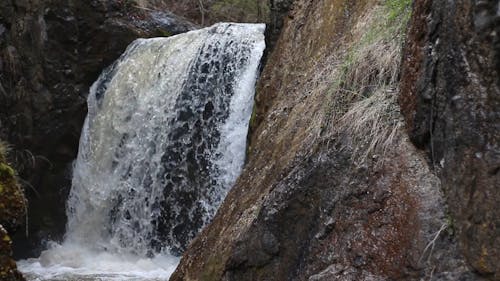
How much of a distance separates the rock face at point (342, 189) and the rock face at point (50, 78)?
607 centimetres

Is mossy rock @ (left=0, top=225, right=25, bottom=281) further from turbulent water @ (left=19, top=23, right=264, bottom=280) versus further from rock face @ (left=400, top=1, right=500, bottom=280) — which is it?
turbulent water @ (left=19, top=23, right=264, bottom=280)

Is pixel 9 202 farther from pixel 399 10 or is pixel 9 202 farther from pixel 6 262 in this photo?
pixel 399 10

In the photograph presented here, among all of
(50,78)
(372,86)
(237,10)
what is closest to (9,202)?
(372,86)

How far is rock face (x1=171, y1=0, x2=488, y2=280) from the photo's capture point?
3.01m

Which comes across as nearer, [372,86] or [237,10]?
[372,86]

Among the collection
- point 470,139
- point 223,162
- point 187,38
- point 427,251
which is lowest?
point 223,162

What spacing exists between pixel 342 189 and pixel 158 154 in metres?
5.99

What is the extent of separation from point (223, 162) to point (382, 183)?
5457mm

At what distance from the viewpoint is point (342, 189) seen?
347cm

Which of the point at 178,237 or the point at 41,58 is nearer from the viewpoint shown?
the point at 178,237

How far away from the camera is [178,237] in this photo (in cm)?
877

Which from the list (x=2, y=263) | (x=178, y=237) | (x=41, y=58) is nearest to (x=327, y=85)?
(x=2, y=263)

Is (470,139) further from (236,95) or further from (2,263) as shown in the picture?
(236,95)

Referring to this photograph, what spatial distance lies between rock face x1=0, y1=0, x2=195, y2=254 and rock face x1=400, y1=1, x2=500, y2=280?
7.91m
